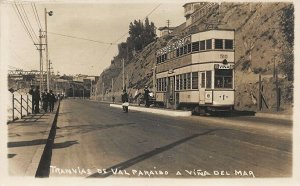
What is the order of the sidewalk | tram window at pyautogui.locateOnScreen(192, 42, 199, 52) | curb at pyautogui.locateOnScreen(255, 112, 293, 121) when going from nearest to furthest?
the sidewalk → curb at pyautogui.locateOnScreen(255, 112, 293, 121) → tram window at pyautogui.locateOnScreen(192, 42, 199, 52)

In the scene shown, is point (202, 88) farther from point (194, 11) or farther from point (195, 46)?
point (194, 11)

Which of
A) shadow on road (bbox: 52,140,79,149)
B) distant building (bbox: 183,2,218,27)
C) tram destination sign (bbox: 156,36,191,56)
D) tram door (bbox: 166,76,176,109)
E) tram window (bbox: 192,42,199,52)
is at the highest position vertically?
distant building (bbox: 183,2,218,27)

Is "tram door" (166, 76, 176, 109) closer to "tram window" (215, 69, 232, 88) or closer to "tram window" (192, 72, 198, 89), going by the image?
"tram window" (192, 72, 198, 89)

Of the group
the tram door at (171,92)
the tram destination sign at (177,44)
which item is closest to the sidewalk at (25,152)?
the tram destination sign at (177,44)

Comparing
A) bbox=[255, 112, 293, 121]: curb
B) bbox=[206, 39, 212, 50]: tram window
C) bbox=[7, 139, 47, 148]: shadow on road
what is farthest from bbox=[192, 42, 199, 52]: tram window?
bbox=[7, 139, 47, 148]: shadow on road

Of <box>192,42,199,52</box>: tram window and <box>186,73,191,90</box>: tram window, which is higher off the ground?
<box>192,42,199,52</box>: tram window

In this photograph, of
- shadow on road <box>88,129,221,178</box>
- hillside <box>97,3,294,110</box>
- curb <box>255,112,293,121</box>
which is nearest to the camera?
shadow on road <box>88,129,221,178</box>

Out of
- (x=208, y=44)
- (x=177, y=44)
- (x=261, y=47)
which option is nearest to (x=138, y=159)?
(x=208, y=44)

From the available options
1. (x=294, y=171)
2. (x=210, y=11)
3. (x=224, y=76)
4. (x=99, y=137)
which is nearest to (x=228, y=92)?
(x=224, y=76)

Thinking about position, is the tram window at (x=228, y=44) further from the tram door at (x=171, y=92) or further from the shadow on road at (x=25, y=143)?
the shadow on road at (x=25, y=143)
